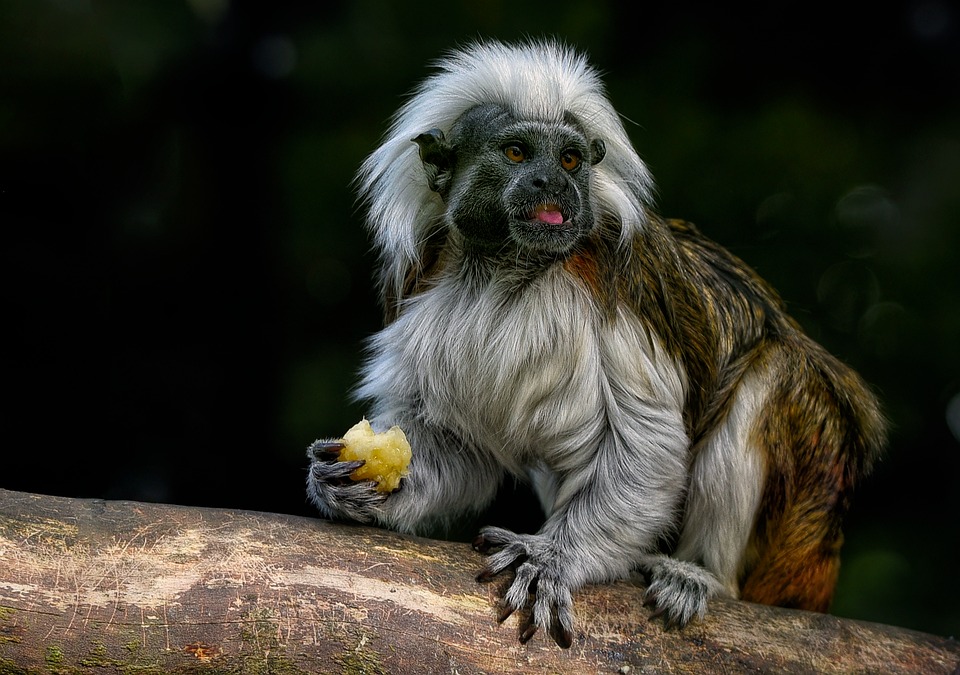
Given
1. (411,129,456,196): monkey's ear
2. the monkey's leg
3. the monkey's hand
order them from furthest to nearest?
the monkey's leg → (411,129,456,196): monkey's ear → the monkey's hand

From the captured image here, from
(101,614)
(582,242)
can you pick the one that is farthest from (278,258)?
(101,614)

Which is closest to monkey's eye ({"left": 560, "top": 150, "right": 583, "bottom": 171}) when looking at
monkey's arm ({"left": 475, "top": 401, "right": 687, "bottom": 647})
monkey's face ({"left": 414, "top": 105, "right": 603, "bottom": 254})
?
monkey's face ({"left": 414, "top": 105, "right": 603, "bottom": 254})

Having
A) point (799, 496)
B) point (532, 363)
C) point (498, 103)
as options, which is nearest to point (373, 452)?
point (532, 363)

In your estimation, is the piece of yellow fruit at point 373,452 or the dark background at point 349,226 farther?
the dark background at point 349,226

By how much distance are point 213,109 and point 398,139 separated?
1.73 m

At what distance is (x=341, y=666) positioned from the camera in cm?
269

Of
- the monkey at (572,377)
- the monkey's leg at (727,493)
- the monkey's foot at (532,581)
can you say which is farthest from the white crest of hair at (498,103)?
the monkey's foot at (532,581)

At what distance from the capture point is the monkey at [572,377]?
3.13m

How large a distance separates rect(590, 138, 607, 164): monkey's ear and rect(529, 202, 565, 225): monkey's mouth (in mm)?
395

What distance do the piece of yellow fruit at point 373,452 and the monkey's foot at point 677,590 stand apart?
0.91 meters

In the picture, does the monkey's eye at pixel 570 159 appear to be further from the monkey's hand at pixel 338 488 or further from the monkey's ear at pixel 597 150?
the monkey's hand at pixel 338 488

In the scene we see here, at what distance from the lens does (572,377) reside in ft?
10.4

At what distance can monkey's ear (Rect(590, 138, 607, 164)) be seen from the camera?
3.31 metres

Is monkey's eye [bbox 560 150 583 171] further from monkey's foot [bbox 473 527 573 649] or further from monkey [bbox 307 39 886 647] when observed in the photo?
monkey's foot [bbox 473 527 573 649]
